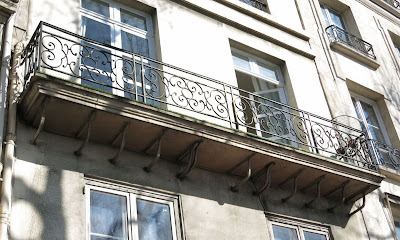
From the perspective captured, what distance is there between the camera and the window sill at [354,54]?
44.3ft

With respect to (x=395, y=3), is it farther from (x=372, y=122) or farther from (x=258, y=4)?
(x=258, y=4)

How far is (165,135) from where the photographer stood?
8102mm

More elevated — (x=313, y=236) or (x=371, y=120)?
(x=371, y=120)

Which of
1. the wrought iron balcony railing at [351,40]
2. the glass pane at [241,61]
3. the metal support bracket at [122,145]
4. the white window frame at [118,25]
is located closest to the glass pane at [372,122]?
the wrought iron balcony railing at [351,40]

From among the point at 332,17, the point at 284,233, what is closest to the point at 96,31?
the point at 284,233

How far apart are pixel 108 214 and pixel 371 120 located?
303 inches

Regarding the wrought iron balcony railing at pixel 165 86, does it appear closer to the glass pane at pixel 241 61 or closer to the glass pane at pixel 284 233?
the glass pane at pixel 241 61

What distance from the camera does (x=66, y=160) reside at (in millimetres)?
7523

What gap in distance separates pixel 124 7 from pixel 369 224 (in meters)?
5.55

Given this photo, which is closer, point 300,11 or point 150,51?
point 150,51

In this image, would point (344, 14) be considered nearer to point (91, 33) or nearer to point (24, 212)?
point (91, 33)

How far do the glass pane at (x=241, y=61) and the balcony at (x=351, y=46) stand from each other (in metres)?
2.84

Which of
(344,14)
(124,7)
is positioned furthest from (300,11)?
(124,7)

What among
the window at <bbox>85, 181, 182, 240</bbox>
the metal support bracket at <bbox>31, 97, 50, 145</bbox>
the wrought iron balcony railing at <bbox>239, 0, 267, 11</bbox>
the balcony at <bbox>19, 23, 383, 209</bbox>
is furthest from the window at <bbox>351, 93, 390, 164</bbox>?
the metal support bracket at <bbox>31, 97, 50, 145</bbox>
